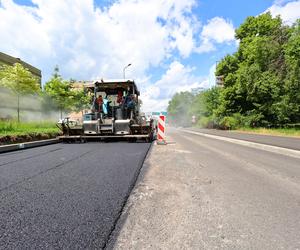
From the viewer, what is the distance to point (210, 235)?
2438 millimetres

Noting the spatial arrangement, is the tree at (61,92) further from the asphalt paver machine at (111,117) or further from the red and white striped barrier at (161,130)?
the red and white striped barrier at (161,130)

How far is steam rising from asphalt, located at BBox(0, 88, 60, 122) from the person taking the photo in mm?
21747

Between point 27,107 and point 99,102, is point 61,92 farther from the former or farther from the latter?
point 99,102

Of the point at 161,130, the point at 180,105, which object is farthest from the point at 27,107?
the point at 180,105

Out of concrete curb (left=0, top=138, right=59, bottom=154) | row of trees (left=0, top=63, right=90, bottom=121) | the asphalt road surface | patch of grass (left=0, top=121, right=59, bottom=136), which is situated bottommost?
the asphalt road surface

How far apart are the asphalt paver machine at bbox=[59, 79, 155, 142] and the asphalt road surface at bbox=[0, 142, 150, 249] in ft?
20.5

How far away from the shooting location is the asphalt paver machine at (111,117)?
39.6 ft

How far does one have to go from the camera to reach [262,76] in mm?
29219

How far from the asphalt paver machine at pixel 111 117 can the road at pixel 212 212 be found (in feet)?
22.8

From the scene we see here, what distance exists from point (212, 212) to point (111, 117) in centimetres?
1003

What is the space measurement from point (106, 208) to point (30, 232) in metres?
0.93

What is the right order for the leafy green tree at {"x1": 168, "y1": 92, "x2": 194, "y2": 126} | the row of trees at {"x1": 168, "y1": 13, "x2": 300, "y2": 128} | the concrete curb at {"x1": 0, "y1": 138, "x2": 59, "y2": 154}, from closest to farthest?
the concrete curb at {"x1": 0, "y1": 138, "x2": 59, "y2": 154}, the row of trees at {"x1": 168, "y1": 13, "x2": 300, "y2": 128}, the leafy green tree at {"x1": 168, "y1": 92, "x2": 194, "y2": 126}

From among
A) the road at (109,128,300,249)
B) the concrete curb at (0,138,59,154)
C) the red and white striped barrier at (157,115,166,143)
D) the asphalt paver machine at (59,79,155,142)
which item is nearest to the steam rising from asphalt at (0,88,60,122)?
the concrete curb at (0,138,59,154)

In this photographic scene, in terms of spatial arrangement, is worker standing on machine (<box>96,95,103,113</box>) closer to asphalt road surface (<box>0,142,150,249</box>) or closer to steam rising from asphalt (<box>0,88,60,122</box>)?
asphalt road surface (<box>0,142,150,249</box>)
